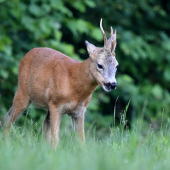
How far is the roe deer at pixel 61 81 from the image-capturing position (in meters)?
5.33

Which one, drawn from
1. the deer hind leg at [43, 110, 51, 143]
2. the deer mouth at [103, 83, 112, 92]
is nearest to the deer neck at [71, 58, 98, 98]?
the deer mouth at [103, 83, 112, 92]

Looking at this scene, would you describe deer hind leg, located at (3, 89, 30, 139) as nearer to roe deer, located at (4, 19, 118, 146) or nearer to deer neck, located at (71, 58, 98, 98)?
roe deer, located at (4, 19, 118, 146)

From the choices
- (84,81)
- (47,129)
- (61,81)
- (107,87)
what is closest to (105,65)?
(107,87)

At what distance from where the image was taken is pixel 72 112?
18.7 feet

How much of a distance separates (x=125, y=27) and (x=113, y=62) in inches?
236

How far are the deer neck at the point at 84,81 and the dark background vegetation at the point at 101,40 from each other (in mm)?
970

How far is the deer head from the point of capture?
16.9 ft

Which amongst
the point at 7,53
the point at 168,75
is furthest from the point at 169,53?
the point at 7,53

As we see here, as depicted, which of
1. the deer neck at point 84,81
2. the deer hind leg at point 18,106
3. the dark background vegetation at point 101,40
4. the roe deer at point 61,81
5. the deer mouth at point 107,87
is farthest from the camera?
the dark background vegetation at point 101,40

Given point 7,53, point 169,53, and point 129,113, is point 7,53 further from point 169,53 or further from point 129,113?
point 129,113

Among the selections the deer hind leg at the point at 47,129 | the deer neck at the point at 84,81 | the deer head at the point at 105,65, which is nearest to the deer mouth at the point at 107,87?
the deer head at the point at 105,65

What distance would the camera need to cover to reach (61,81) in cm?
562

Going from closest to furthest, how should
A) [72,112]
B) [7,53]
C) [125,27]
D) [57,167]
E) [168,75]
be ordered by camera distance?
[57,167]
[72,112]
[7,53]
[168,75]
[125,27]

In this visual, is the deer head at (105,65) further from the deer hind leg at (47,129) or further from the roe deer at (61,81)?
the deer hind leg at (47,129)
